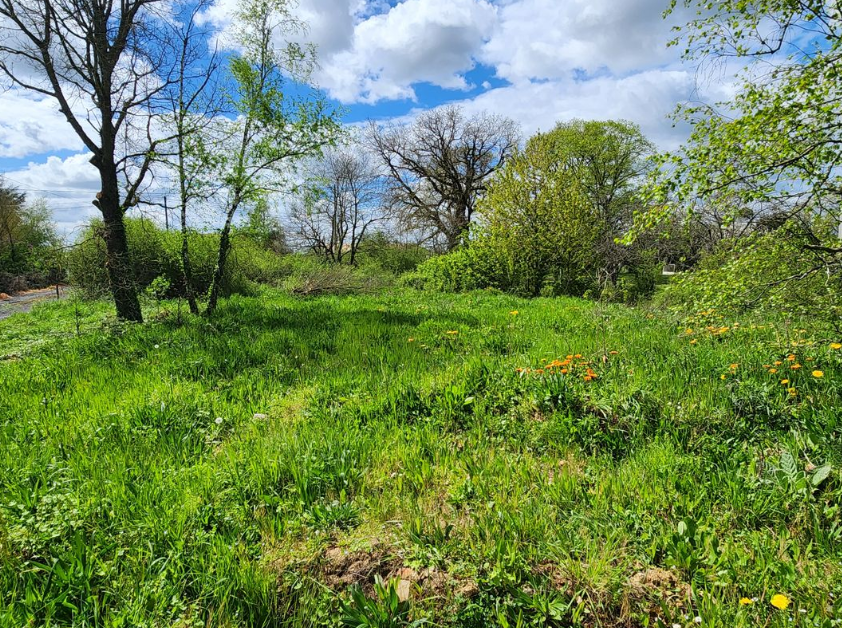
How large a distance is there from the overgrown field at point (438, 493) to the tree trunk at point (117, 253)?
12.9 ft

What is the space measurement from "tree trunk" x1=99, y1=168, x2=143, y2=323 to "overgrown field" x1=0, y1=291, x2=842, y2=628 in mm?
3924

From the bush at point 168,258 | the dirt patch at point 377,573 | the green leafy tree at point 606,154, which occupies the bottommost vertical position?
the dirt patch at point 377,573

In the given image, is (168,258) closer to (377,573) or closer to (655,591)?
(377,573)

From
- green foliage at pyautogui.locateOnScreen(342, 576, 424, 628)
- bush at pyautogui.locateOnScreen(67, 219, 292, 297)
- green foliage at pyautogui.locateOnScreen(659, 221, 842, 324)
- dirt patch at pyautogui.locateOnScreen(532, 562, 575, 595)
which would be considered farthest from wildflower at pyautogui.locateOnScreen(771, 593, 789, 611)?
bush at pyautogui.locateOnScreen(67, 219, 292, 297)

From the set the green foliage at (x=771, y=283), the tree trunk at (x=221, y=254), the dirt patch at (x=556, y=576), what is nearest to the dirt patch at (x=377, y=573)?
the dirt patch at (x=556, y=576)

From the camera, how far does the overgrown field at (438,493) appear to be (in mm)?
1783

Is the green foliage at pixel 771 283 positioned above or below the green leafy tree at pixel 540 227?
below

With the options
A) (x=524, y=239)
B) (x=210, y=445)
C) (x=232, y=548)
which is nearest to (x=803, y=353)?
(x=232, y=548)

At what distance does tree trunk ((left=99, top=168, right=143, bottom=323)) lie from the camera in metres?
8.16

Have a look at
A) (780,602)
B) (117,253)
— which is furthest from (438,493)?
(117,253)

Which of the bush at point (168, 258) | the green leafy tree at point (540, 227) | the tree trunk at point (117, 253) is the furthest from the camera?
the green leafy tree at point (540, 227)

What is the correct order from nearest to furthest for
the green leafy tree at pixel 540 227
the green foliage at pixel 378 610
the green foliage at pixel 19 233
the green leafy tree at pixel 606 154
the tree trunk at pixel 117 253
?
the green foliage at pixel 378 610 < the tree trunk at pixel 117 253 < the green leafy tree at pixel 540 227 < the green foliage at pixel 19 233 < the green leafy tree at pixel 606 154

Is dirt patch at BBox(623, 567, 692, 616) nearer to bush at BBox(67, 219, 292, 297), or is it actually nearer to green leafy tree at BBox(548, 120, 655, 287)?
bush at BBox(67, 219, 292, 297)

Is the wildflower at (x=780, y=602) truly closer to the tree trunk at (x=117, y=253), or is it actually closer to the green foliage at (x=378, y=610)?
the green foliage at (x=378, y=610)
